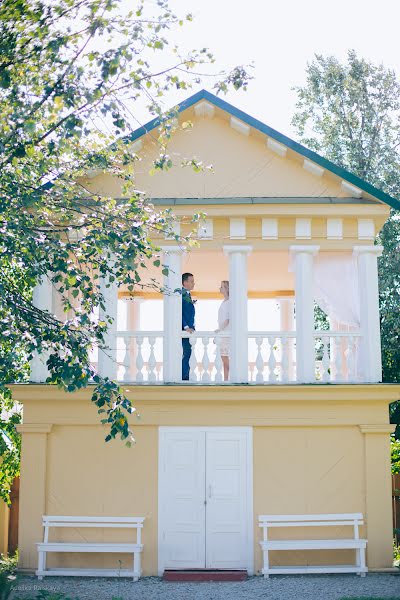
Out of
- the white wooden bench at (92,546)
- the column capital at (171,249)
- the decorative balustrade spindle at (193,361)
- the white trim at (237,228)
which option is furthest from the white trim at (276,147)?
the white wooden bench at (92,546)

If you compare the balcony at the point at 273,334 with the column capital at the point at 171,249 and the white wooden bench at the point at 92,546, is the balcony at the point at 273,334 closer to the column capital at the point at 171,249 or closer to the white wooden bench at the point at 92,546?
the column capital at the point at 171,249

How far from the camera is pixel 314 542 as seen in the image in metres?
13.0

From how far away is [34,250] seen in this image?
982 cm

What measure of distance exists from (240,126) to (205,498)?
593 cm

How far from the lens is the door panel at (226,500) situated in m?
13.2

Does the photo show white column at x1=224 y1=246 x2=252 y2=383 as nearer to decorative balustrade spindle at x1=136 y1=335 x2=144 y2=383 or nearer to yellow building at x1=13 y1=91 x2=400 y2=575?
yellow building at x1=13 y1=91 x2=400 y2=575

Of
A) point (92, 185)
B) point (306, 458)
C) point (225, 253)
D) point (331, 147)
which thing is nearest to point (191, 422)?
point (306, 458)

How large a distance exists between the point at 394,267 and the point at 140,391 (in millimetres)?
13128

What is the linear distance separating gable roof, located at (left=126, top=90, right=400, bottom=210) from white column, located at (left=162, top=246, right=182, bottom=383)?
1995 millimetres

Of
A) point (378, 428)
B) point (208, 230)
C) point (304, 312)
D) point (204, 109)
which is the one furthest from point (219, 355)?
point (204, 109)

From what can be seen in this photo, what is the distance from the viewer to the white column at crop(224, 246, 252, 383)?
44.5ft

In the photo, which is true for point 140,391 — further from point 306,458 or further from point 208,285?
point 208,285

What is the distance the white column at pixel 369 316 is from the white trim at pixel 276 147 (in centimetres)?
193

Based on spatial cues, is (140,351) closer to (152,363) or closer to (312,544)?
(152,363)
